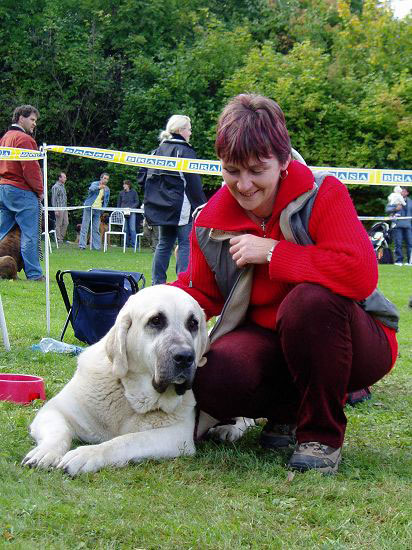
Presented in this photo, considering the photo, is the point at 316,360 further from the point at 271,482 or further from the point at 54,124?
the point at 54,124

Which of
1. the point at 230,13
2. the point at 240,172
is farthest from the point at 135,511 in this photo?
the point at 230,13

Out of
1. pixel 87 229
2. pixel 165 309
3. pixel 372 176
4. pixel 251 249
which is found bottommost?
pixel 87 229

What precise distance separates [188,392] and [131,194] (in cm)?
2059

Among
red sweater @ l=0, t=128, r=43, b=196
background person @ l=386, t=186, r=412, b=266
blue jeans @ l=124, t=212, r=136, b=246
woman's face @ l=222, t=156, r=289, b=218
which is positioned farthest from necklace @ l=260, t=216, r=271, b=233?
blue jeans @ l=124, t=212, r=136, b=246

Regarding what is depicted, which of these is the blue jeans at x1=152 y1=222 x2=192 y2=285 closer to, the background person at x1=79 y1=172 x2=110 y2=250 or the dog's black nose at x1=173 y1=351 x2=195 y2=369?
the dog's black nose at x1=173 y1=351 x2=195 y2=369

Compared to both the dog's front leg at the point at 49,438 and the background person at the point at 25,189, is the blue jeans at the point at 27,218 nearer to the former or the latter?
the background person at the point at 25,189

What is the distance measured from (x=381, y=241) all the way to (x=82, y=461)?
16895 mm

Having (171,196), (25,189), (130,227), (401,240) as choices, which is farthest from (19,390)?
(130,227)

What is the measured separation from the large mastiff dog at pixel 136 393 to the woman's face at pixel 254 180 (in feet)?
1.58

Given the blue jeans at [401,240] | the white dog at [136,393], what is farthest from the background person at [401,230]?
the white dog at [136,393]

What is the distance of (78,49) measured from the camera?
26.0 meters

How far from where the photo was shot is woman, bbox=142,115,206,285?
9.17 meters

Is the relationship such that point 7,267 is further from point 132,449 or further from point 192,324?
point 132,449

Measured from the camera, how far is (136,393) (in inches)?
132
